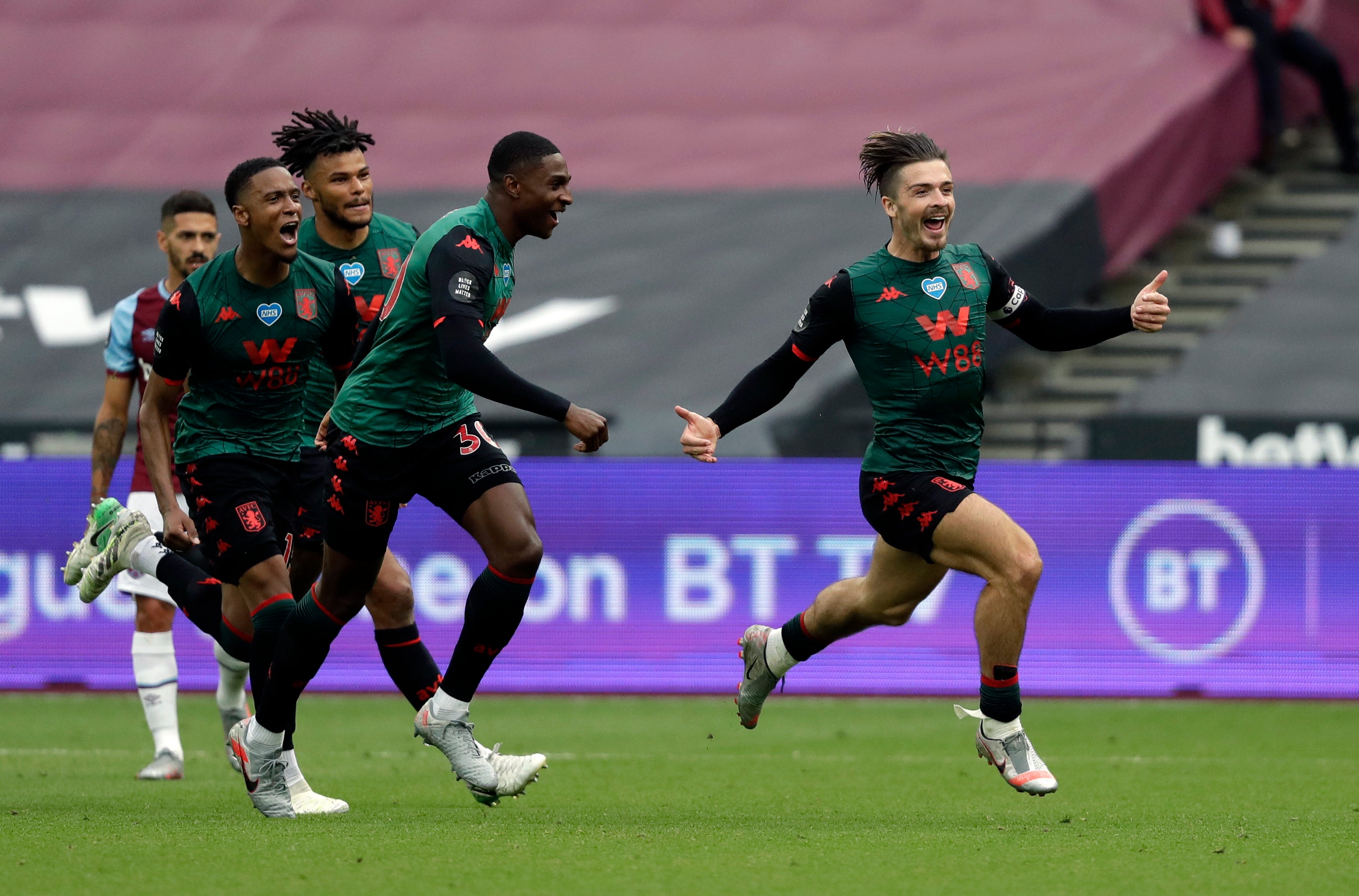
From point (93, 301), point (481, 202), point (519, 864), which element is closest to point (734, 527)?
point (481, 202)

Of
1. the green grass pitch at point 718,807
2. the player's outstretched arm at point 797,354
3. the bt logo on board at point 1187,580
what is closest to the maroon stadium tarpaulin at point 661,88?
the bt logo on board at point 1187,580

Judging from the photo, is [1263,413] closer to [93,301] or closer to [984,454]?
[984,454]

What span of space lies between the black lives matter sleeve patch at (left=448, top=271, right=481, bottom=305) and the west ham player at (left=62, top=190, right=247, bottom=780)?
2.40m

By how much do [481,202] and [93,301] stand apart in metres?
11.9

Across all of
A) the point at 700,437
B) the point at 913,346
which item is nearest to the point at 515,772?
the point at 700,437

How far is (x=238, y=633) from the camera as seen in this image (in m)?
7.09

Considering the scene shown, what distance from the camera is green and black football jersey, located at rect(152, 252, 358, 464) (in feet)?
→ 21.6

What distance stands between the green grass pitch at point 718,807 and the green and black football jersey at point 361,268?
153cm

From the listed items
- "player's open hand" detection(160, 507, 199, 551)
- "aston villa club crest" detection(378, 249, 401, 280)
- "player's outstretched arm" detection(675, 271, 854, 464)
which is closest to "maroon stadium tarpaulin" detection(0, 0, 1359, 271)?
"aston villa club crest" detection(378, 249, 401, 280)

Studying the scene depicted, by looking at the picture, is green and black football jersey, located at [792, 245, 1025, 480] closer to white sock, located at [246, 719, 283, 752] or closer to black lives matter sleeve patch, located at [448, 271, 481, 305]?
black lives matter sleeve patch, located at [448, 271, 481, 305]

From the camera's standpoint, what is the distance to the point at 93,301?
56.6 feet

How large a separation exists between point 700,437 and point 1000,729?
139cm

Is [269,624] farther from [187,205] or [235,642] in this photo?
[187,205]

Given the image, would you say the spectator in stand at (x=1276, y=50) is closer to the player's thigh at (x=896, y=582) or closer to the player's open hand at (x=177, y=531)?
the player's thigh at (x=896, y=582)
